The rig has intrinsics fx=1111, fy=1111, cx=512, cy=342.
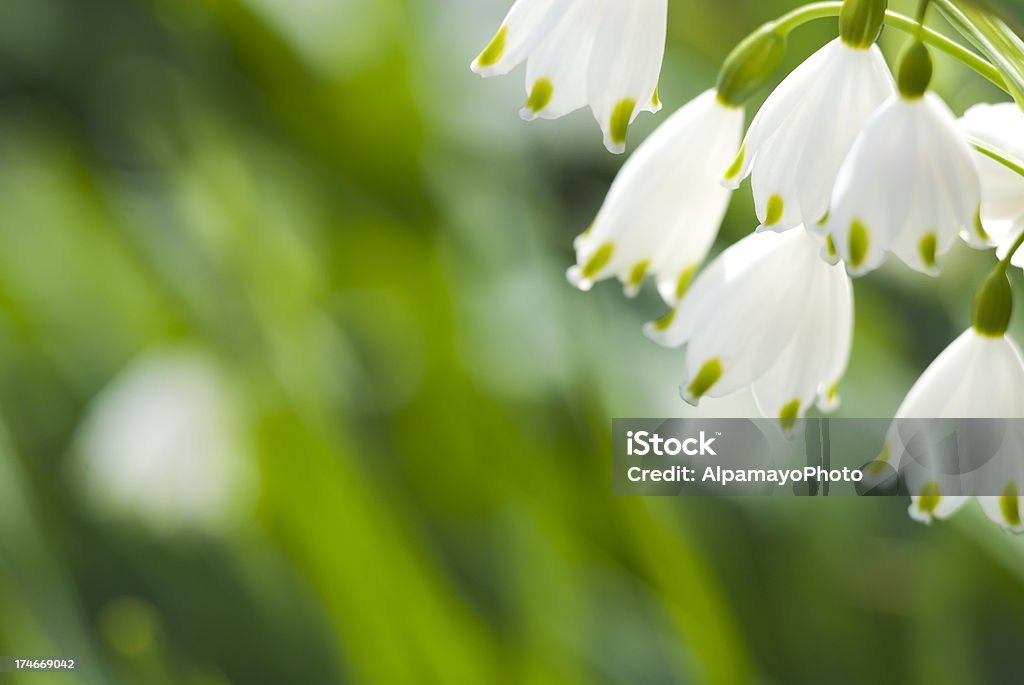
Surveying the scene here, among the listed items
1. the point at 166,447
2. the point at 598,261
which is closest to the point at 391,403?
the point at 166,447

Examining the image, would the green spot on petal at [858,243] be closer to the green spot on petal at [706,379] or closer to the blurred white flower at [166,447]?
the green spot on petal at [706,379]

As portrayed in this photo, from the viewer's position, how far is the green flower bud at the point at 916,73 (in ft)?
0.82

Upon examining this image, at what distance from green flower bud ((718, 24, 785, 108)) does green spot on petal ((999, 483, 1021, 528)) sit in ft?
0.40

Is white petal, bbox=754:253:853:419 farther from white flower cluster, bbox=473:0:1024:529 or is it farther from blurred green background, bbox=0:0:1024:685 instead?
blurred green background, bbox=0:0:1024:685

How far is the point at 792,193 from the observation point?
10.7 inches

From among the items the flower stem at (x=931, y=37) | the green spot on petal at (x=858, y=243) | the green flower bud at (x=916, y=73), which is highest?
the flower stem at (x=931, y=37)

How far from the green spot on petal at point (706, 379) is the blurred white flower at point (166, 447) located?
524mm

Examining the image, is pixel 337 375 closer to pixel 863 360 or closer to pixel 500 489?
pixel 500 489

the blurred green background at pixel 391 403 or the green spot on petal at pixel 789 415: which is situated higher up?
the blurred green background at pixel 391 403

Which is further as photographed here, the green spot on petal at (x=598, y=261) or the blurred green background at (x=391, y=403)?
the blurred green background at (x=391, y=403)

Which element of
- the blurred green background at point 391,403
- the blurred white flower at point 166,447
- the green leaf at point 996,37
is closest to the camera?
the green leaf at point 996,37

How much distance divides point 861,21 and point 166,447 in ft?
2.21

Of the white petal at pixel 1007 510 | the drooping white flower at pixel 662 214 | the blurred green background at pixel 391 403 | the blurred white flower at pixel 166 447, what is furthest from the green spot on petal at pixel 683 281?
the blurred white flower at pixel 166 447

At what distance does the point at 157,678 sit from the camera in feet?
1.88
